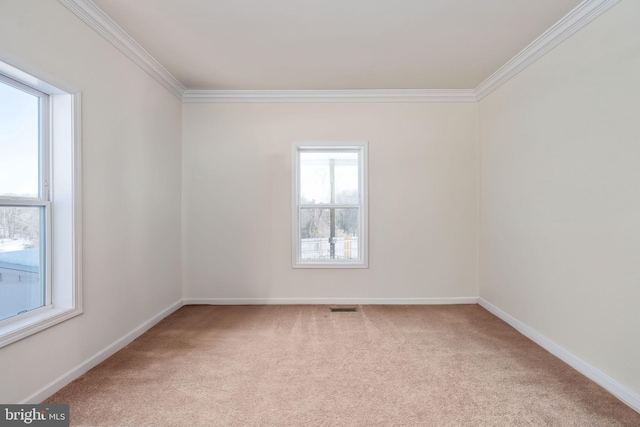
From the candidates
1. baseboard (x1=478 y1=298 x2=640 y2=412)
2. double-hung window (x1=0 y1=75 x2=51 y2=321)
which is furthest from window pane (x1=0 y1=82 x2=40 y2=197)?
baseboard (x1=478 y1=298 x2=640 y2=412)

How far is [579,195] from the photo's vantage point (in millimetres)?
2617

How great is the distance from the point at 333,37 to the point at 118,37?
1.83 metres

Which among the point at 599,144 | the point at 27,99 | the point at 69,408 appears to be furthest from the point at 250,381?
the point at 599,144

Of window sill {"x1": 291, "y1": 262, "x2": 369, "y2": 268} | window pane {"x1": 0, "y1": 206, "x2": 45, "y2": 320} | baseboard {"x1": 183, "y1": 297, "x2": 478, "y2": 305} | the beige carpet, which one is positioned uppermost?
window pane {"x1": 0, "y1": 206, "x2": 45, "y2": 320}

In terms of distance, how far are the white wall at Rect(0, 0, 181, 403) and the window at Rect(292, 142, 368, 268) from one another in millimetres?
1626

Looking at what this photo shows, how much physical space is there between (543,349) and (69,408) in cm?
364

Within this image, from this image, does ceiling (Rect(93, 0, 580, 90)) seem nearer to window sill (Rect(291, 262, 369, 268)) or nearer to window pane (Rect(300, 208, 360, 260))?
window pane (Rect(300, 208, 360, 260))

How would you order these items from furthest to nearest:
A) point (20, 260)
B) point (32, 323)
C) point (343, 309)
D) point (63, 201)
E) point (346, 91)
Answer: point (346, 91)
point (343, 309)
point (63, 201)
point (20, 260)
point (32, 323)

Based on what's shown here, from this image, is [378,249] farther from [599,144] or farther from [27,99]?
[27,99]

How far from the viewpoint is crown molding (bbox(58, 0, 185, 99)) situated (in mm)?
2441

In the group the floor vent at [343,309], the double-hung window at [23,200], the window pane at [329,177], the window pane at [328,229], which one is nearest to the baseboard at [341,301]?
the floor vent at [343,309]

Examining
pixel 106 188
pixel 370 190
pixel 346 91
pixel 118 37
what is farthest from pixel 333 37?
pixel 106 188

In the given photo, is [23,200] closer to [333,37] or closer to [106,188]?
[106,188]

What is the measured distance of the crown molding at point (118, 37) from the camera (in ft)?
8.01
